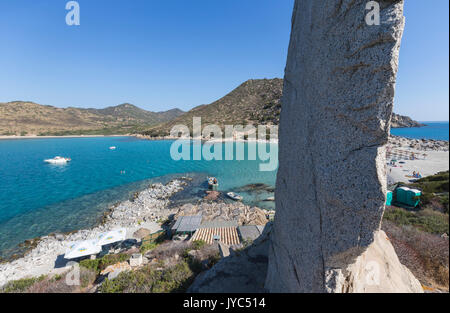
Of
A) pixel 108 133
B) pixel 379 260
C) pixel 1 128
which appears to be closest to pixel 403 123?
pixel 379 260

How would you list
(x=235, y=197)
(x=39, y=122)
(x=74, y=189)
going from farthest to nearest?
1. (x=39, y=122)
2. (x=74, y=189)
3. (x=235, y=197)

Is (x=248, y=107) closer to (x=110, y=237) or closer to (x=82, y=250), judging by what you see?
(x=110, y=237)

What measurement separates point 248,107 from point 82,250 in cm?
8265

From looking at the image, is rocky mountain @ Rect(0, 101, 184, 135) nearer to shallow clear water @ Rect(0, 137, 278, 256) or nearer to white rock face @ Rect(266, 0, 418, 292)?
shallow clear water @ Rect(0, 137, 278, 256)

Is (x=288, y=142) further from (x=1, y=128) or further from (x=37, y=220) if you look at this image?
(x=1, y=128)

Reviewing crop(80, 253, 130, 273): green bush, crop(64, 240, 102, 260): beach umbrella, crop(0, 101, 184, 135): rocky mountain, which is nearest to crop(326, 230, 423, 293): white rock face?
crop(80, 253, 130, 273): green bush

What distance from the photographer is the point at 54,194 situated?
25562mm

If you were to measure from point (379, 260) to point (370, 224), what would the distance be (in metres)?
3.05

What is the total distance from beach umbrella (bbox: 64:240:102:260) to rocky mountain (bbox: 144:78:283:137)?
2547 inches

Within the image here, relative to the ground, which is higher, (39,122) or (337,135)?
(39,122)

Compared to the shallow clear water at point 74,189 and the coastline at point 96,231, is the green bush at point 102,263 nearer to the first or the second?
the coastline at point 96,231

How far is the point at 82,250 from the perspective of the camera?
1143cm

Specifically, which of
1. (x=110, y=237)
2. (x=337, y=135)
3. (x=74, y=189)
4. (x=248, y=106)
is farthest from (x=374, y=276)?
(x=248, y=106)

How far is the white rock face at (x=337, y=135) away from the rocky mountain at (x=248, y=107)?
68.3 meters
